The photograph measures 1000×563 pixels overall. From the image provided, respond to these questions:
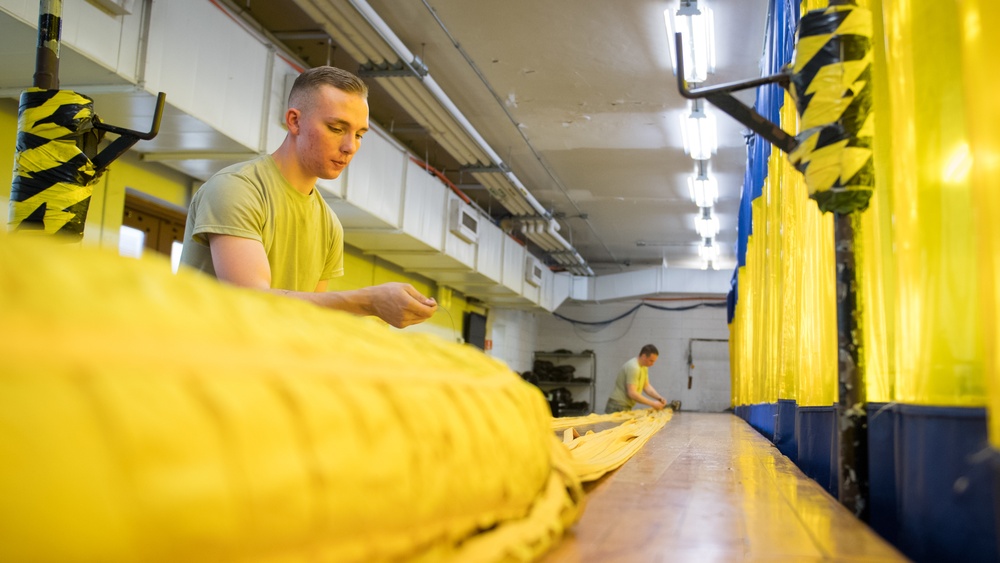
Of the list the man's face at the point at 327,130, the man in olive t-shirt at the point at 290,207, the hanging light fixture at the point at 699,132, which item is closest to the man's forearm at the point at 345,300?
the man in olive t-shirt at the point at 290,207

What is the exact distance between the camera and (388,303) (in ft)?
4.79

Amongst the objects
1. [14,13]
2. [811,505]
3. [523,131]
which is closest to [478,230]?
[523,131]

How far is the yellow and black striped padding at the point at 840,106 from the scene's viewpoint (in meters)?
1.12

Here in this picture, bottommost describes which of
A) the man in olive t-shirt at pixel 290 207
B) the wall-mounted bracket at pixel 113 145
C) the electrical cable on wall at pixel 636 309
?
the man in olive t-shirt at pixel 290 207

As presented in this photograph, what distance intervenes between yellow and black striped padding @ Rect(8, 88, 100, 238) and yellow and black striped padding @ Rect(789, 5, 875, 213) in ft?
7.15

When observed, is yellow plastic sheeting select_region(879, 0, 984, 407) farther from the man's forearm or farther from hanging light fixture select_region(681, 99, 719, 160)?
hanging light fixture select_region(681, 99, 719, 160)

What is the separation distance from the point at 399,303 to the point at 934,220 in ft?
3.01

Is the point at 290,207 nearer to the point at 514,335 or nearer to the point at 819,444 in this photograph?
the point at 819,444

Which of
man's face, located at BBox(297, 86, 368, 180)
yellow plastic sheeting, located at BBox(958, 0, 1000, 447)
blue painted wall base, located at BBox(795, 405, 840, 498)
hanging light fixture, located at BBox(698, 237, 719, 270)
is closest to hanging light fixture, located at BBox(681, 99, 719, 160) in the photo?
hanging light fixture, located at BBox(698, 237, 719, 270)

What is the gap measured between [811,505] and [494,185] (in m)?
6.49

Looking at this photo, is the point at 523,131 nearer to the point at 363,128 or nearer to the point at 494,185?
the point at 494,185

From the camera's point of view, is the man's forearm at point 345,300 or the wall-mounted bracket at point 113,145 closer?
the man's forearm at point 345,300

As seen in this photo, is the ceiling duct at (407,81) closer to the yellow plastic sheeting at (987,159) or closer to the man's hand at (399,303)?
the man's hand at (399,303)

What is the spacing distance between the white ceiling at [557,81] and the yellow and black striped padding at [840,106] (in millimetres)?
2944
